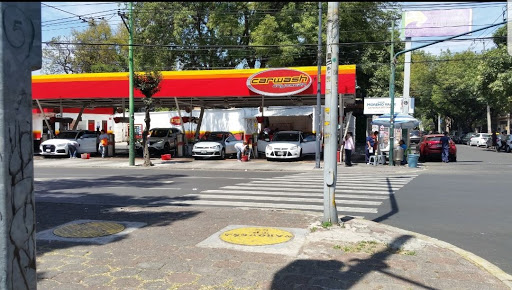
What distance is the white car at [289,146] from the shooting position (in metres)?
21.6

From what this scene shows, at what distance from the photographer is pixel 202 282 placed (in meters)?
4.38

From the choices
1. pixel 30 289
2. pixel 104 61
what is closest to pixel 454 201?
pixel 30 289

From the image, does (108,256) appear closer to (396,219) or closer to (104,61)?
(396,219)

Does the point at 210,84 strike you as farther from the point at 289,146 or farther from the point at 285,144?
the point at 289,146

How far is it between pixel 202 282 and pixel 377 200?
6.54 meters

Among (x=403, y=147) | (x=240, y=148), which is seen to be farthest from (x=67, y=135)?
(x=403, y=147)

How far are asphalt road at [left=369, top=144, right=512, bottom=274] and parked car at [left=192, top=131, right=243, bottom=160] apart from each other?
12.2 m

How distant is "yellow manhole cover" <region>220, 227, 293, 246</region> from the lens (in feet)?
19.3

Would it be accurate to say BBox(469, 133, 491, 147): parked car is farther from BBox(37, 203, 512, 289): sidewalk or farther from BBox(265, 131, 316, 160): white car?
BBox(37, 203, 512, 289): sidewalk

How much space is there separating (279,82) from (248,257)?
57.5 ft

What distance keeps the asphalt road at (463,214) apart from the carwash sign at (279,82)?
1012cm

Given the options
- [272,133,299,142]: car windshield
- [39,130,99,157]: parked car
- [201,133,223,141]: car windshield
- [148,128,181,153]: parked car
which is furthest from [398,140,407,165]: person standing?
[39,130,99,157]: parked car

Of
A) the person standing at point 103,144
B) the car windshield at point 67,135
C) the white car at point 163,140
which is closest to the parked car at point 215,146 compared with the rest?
the white car at point 163,140

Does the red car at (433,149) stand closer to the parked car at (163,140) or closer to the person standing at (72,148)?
the parked car at (163,140)
